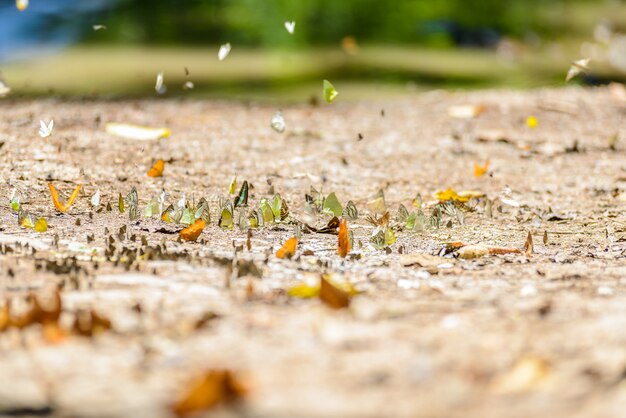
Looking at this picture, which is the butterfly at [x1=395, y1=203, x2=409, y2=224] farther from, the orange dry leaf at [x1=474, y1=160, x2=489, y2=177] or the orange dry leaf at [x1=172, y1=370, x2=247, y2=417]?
the orange dry leaf at [x1=172, y1=370, x2=247, y2=417]

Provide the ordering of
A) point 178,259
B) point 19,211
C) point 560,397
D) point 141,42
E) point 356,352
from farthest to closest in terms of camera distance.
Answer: point 141,42
point 19,211
point 178,259
point 356,352
point 560,397

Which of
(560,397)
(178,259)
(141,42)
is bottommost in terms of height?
(560,397)

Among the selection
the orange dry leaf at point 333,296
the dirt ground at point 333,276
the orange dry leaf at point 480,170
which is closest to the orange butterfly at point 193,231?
the dirt ground at point 333,276

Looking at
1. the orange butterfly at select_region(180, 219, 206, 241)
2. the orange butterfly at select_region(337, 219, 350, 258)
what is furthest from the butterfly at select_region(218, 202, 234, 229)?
the orange butterfly at select_region(337, 219, 350, 258)

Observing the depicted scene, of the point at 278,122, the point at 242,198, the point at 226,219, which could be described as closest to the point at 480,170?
the point at 278,122

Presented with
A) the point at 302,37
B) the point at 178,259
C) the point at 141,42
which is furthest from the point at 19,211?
the point at 302,37

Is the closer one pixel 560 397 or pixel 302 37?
pixel 560 397

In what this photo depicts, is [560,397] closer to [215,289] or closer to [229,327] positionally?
[229,327]
